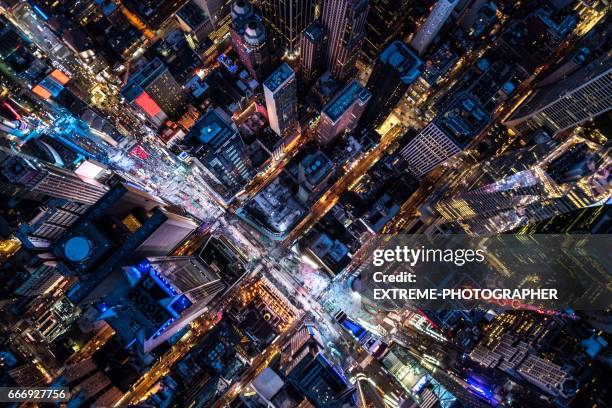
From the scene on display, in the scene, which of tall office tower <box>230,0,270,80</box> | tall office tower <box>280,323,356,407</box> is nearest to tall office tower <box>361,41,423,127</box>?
tall office tower <box>230,0,270,80</box>

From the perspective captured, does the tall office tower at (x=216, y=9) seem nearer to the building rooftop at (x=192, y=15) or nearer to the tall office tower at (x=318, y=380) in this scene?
the building rooftop at (x=192, y=15)

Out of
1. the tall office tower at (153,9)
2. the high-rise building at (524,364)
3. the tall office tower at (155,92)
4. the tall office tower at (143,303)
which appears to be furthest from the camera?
the tall office tower at (153,9)

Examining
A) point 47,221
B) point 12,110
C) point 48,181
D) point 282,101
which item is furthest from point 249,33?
point 12,110

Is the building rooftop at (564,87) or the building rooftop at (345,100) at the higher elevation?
the building rooftop at (345,100)

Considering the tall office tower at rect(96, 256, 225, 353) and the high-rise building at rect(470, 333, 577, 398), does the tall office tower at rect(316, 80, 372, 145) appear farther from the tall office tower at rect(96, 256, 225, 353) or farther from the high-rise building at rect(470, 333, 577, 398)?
the high-rise building at rect(470, 333, 577, 398)

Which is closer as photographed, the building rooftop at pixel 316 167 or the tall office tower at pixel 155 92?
the building rooftop at pixel 316 167

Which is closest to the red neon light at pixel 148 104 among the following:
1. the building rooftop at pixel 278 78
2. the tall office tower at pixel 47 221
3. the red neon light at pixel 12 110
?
the tall office tower at pixel 47 221

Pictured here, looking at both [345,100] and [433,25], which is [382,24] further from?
[345,100]
